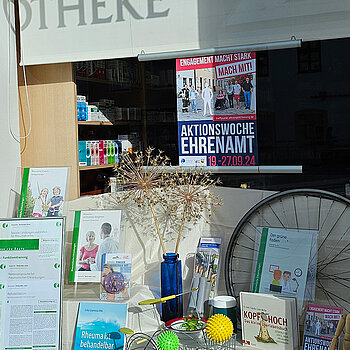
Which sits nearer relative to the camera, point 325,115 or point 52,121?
point 325,115

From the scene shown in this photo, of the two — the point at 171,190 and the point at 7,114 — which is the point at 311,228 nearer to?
the point at 171,190

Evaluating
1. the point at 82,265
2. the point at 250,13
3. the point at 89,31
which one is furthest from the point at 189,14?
the point at 82,265

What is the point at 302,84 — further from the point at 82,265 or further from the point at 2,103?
the point at 2,103

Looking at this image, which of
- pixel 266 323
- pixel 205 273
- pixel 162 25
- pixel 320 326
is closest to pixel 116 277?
pixel 205 273

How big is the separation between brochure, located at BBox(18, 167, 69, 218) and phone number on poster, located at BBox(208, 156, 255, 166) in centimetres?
87

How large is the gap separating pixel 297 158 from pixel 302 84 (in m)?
0.41

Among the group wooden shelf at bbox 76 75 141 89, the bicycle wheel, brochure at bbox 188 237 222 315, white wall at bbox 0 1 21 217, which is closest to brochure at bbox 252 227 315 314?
the bicycle wheel

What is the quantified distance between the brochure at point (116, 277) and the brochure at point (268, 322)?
2.21 ft

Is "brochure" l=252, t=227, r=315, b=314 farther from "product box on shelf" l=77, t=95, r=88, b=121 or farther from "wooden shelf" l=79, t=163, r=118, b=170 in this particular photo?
"product box on shelf" l=77, t=95, r=88, b=121

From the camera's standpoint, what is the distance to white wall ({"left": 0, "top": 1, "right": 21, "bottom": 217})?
3.73 meters

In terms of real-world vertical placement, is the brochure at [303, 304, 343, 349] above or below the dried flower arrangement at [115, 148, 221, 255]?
below

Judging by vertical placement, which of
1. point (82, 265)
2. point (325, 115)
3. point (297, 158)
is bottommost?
point (82, 265)

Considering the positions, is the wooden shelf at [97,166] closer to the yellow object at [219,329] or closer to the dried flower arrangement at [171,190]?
the dried flower arrangement at [171,190]

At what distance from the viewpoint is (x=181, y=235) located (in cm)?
348
